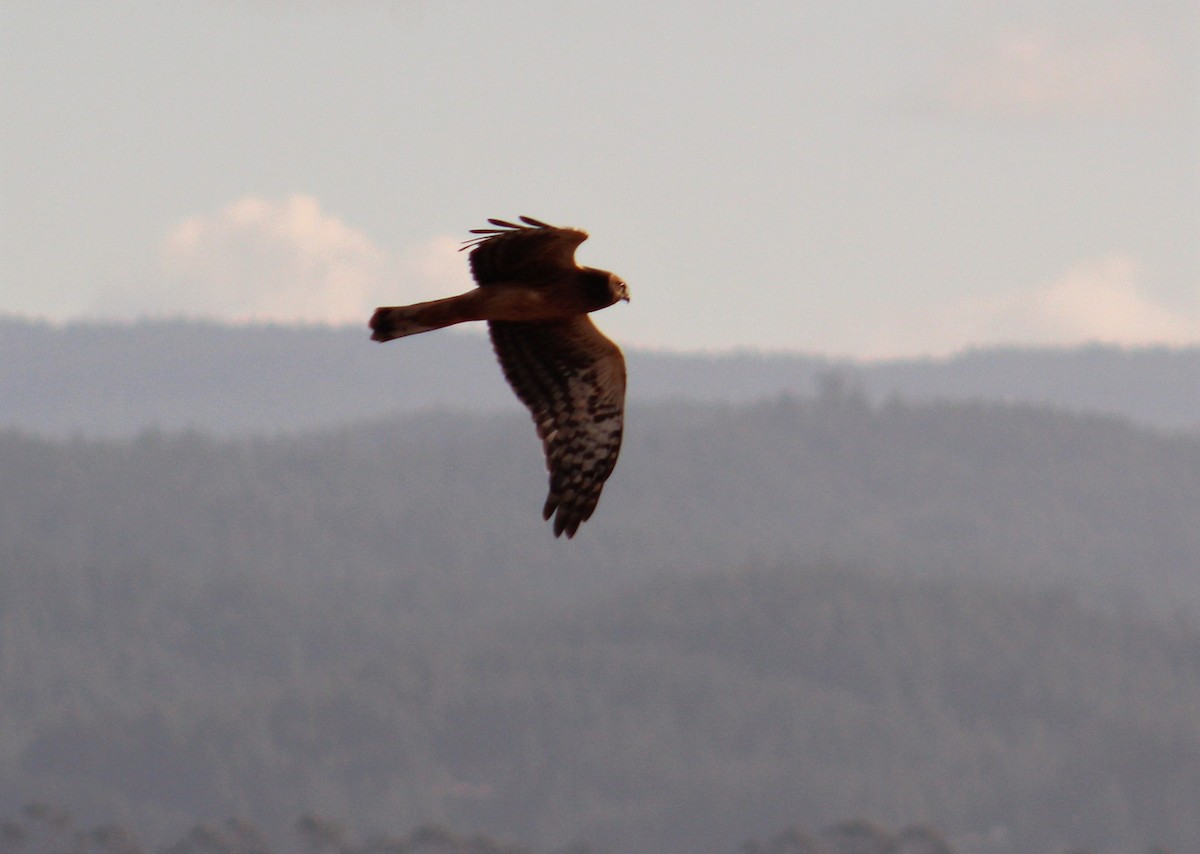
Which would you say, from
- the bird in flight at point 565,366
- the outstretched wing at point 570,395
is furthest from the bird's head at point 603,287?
the outstretched wing at point 570,395

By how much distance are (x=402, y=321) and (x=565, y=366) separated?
3.35 m

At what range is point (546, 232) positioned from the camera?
2331 centimetres

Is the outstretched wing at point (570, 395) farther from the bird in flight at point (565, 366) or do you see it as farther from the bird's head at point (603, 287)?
the bird's head at point (603, 287)

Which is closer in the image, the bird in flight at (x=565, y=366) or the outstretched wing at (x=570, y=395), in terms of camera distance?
the bird in flight at (x=565, y=366)

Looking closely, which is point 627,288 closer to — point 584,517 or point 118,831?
point 584,517

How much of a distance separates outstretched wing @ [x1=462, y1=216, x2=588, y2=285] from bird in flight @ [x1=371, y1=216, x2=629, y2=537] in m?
0.02

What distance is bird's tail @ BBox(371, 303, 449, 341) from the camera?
22.5m

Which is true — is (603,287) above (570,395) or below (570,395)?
above

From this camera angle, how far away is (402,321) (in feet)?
74.6

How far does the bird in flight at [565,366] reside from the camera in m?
23.7

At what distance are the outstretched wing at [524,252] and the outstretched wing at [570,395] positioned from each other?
158 centimetres

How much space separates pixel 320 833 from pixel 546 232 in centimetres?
8590

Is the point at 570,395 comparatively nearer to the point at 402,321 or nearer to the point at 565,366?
the point at 565,366

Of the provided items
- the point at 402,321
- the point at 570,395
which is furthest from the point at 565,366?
the point at 402,321
